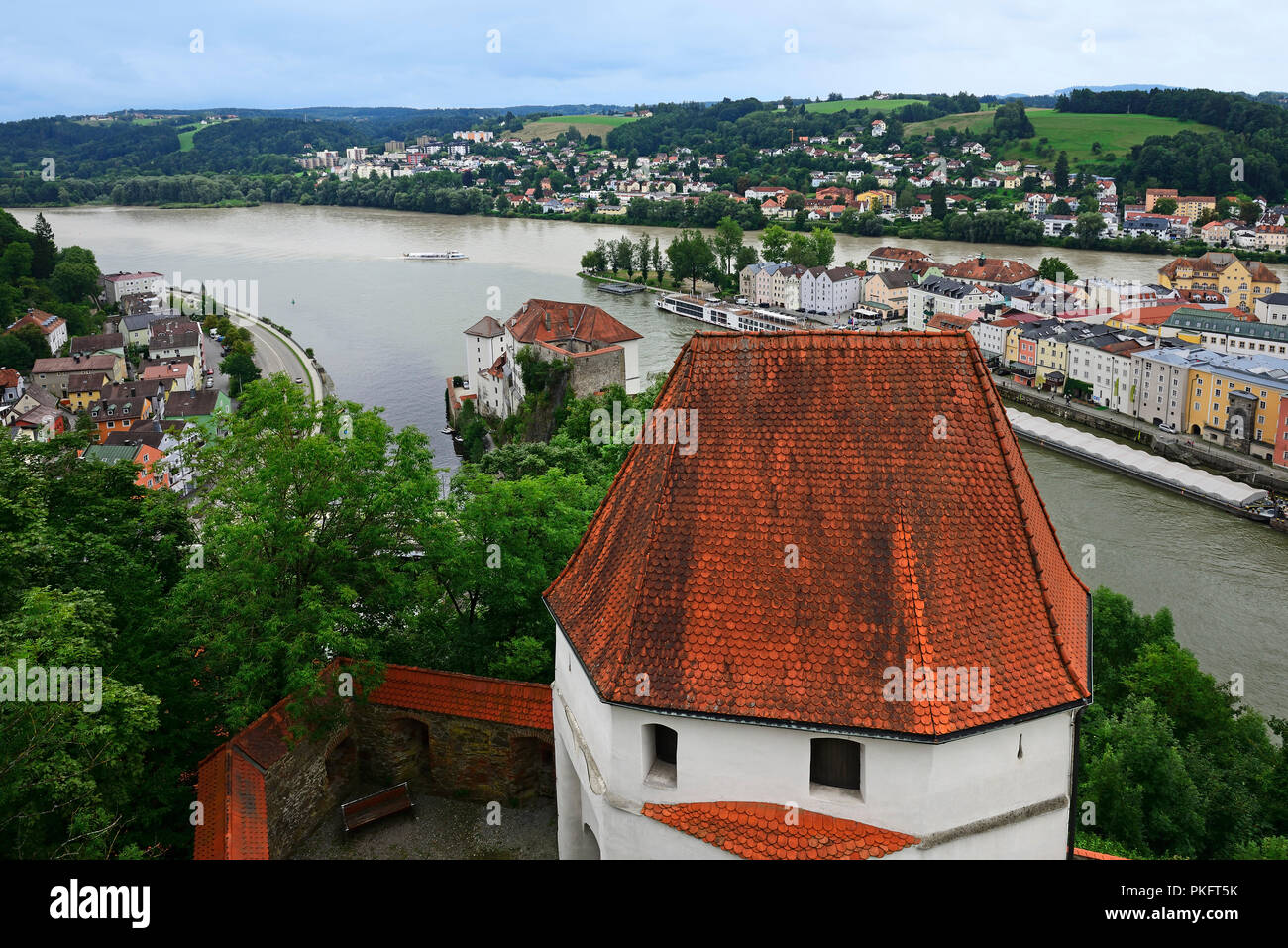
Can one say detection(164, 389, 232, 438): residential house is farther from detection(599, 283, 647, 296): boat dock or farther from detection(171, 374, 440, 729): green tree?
detection(599, 283, 647, 296): boat dock

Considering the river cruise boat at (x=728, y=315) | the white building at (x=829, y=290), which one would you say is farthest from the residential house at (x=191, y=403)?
the white building at (x=829, y=290)

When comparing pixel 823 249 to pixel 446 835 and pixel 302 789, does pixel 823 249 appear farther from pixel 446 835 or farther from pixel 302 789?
pixel 302 789

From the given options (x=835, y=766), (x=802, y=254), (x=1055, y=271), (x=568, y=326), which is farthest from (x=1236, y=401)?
(x=802, y=254)

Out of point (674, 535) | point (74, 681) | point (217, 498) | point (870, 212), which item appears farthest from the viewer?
point (870, 212)

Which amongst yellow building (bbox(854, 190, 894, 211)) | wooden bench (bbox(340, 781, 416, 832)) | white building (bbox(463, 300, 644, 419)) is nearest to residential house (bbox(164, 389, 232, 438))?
Answer: white building (bbox(463, 300, 644, 419))

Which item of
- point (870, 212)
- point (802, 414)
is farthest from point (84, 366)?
point (870, 212)
